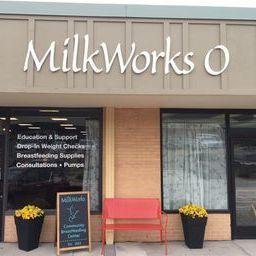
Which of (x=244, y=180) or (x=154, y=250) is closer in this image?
(x=154, y=250)

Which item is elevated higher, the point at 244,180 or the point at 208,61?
the point at 208,61

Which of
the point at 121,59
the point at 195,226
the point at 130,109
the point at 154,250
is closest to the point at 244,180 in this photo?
the point at 195,226

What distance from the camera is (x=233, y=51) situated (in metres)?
7.74

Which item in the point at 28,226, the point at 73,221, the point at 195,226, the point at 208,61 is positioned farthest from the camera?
the point at 195,226

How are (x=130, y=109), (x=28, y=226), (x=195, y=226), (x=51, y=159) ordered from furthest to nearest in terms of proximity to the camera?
(x=130, y=109) → (x=51, y=159) → (x=195, y=226) → (x=28, y=226)

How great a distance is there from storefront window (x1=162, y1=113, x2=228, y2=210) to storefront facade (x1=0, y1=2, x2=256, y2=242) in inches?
0.9

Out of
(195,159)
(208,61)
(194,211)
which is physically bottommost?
(194,211)

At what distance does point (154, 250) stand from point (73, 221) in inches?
65.2

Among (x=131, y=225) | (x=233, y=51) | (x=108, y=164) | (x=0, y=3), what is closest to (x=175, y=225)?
(x=131, y=225)

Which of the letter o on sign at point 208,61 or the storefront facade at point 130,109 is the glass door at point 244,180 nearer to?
the storefront facade at point 130,109

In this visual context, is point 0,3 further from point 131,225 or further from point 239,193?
point 239,193

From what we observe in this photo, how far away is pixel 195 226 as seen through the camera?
8.34 m

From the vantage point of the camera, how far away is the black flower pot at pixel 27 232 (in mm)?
8078

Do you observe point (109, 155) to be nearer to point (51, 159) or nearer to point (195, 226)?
point (51, 159)
